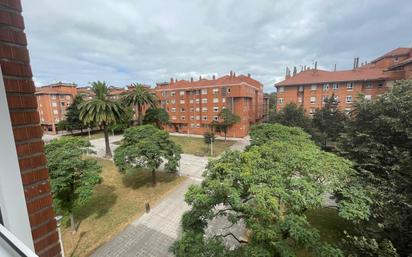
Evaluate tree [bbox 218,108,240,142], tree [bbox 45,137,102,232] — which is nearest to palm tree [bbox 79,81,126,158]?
tree [bbox 45,137,102,232]

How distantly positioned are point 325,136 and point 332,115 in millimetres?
3546

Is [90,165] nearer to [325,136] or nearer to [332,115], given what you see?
[325,136]

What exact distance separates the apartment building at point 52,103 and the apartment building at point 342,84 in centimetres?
4635

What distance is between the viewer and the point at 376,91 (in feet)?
93.8

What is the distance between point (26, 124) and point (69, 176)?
9572 mm

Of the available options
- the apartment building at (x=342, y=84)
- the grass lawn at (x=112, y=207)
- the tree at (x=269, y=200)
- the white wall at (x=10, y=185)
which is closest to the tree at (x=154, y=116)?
the grass lawn at (x=112, y=207)

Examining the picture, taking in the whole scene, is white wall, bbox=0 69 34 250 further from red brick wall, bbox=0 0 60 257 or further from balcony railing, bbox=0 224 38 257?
balcony railing, bbox=0 224 38 257

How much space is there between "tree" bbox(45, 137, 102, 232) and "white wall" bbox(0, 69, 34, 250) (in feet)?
29.8

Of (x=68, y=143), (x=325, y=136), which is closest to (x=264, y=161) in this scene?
(x=68, y=143)

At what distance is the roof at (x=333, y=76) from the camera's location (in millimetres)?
28830

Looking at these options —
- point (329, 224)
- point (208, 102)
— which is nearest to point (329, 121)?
point (329, 224)

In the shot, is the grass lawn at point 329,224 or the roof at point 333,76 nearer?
the grass lawn at point 329,224

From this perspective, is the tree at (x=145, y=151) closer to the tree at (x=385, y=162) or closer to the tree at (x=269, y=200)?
the tree at (x=269, y=200)

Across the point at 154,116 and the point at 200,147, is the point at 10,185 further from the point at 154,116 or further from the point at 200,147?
the point at 154,116
